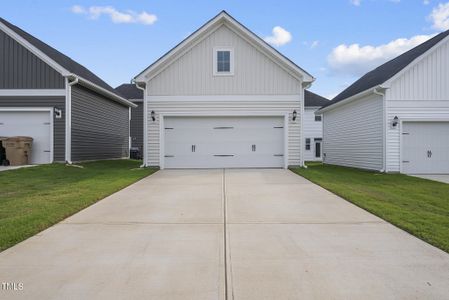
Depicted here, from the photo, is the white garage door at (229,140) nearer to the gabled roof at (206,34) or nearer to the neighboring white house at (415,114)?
the gabled roof at (206,34)

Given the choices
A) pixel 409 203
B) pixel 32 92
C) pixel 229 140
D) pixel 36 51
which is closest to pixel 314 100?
pixel 229 140

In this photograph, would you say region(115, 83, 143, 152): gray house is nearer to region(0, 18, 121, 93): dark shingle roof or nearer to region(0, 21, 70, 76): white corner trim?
region(0, 18, 121, 93): dark shingle roof

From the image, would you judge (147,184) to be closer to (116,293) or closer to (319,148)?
(116,293)

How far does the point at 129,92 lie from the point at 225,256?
94.4ft

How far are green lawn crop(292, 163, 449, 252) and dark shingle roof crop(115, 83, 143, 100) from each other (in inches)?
850

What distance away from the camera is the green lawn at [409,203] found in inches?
205

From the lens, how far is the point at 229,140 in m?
14.7

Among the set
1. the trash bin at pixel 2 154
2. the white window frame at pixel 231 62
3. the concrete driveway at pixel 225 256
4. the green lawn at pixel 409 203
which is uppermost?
the white window frame at pixel 231 62

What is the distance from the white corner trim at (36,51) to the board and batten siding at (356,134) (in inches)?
496

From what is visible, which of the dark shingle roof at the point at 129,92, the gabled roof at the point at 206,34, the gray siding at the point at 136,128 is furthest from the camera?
the dark shingle roof at the point at 129,92

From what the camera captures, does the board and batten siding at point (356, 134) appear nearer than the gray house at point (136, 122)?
Yes

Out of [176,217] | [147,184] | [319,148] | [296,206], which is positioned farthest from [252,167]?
[319,148]

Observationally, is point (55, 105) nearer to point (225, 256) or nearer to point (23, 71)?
point (23, 71)

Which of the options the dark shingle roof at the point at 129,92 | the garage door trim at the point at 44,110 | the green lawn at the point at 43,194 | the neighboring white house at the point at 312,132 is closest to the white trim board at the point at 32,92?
the garage door trim at the point at 44,110
